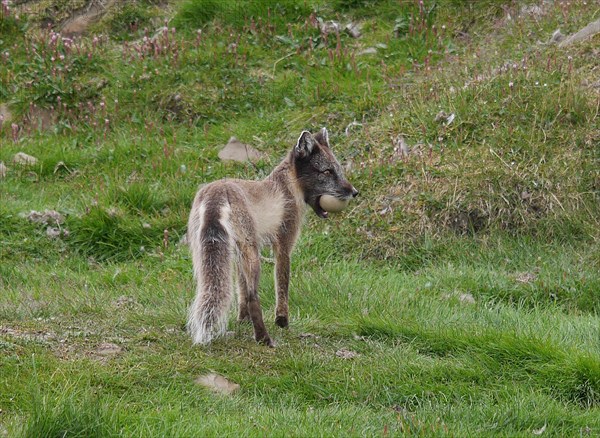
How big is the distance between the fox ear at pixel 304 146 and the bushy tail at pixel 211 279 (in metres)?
1.28

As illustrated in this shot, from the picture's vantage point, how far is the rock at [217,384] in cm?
614

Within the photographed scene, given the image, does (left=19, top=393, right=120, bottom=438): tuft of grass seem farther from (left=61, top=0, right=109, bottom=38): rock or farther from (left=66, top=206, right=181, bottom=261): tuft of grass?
(left=61, top=0, right=109, bottom=38): rock

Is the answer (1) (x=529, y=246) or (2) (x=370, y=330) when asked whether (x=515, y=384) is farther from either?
(1) (x=529, y=246)

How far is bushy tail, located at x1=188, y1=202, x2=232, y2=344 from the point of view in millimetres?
6305

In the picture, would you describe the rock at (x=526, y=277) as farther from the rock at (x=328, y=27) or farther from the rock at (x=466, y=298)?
the rock at (x=328, y=27)

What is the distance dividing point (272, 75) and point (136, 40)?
2330mm

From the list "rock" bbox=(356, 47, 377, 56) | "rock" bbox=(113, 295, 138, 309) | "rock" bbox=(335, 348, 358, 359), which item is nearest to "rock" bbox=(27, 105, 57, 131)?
"rock" bbox=(356, 47, 377, 56)

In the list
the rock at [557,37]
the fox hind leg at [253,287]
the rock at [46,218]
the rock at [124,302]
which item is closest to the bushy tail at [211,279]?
the fox hind leg at [253,287]

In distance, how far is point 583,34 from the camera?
1161 cm

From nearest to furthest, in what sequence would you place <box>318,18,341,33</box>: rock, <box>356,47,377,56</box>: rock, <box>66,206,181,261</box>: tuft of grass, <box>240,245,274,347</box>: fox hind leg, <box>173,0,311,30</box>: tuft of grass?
1. <box>240,245,274,347</box>: fox hind leg
2. <box>66,206,181,261</box>: tuft of grass
3. <box>356,47,377,56</box>: rock
4. <box>318,18,341,33</box>: rock
5. <box>173,0,311,30</box>: tuft of grass

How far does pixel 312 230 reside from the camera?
33.2 ft

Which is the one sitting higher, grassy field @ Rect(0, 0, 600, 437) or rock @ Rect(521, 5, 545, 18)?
rock @ Rect(521, 5, 545, 18)

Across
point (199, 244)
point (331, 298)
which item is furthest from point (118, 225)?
point (199, 244)

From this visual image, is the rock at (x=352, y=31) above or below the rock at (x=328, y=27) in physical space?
below
